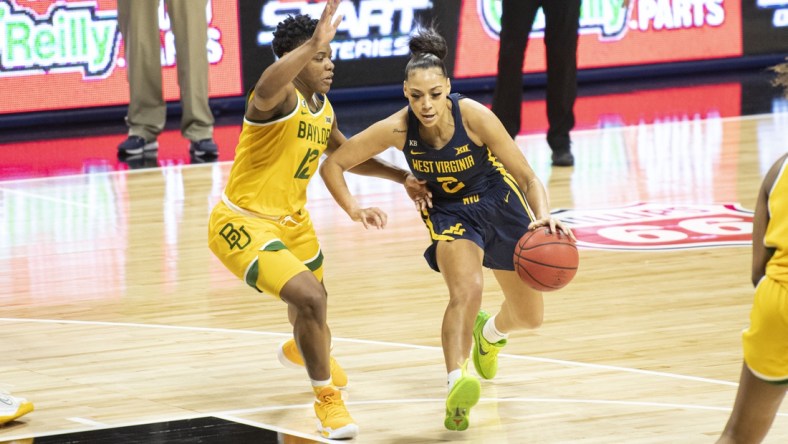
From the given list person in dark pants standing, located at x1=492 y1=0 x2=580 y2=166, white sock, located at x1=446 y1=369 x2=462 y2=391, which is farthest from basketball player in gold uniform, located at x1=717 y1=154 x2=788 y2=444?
person in dark pants standing, located at x1=492 y1=0 x2=580 y2=166

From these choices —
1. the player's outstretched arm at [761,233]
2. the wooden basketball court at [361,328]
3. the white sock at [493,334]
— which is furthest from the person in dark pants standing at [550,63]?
the player's outstretched arm at [761,233]

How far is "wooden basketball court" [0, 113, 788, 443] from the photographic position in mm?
4984

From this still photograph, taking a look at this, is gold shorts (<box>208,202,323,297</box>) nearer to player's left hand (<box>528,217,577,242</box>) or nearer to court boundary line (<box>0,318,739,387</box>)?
court boundary line (<box>0,318,739,387</box>)

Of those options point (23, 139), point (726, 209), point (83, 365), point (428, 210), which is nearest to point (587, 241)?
point (726, 209)

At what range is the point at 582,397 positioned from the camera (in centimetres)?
512

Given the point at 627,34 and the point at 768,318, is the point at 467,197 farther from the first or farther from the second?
the point at 627,34

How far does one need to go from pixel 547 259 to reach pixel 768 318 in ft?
4.81

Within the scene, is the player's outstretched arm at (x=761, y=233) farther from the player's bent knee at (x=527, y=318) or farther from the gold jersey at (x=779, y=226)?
the player's bent knee at (x=527, y=318)

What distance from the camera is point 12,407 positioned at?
16.2ft

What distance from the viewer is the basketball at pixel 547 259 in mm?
4918

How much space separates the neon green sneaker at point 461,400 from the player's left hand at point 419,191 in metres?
0.86

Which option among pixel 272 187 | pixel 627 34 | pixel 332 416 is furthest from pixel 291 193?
pixel 627 34

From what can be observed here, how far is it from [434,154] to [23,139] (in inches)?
308

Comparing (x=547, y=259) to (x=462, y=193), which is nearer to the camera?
(x=547, y=259)
